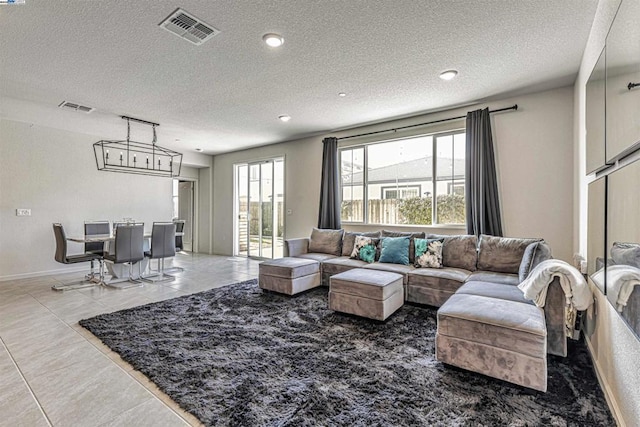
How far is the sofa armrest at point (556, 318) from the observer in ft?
7.29

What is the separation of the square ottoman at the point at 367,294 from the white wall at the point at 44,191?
5.31m

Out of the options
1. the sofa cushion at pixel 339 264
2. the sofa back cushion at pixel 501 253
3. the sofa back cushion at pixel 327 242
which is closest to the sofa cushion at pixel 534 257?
the sofa back cushion at pixel 501 253

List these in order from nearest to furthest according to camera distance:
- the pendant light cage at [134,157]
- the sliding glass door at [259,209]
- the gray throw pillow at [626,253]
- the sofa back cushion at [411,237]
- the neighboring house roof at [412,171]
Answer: the gray throw pillow at [626,253], the sofa back cushion at [411,237], the neighboring house roof at [412,171], the pendant light cage at [134,157], the sliding glass door at [259,209]

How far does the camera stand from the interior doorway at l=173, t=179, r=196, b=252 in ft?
28.3

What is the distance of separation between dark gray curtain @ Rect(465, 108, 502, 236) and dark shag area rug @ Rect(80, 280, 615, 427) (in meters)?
1.65

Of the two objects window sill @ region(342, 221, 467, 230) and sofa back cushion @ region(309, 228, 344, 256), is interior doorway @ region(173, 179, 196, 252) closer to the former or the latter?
sofa back cushion @ region(309, 228, 344, 256)

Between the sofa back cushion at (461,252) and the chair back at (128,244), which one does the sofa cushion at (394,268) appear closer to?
the sofa back cushion at (461,252)

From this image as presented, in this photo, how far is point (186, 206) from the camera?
873cm

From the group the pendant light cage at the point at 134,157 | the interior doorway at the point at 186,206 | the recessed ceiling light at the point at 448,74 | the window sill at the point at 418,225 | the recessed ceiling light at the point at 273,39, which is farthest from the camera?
the interior doorway at the point at 186,206

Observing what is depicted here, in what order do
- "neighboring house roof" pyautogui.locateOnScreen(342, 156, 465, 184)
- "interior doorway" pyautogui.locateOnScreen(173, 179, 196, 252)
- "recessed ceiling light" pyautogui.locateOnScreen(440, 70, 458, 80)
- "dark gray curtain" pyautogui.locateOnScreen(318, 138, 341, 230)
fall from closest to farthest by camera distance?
"recessed ceiling light" pyautogui.locateOnScreen(440, 70, 458, 80) → "neighboring house roof" pyautogui.locateOnScreen(342, 156, 465, 184) → "dark gray curtain" pyautogui.locateOnScreen(318, 138, 341, 230) → "interior doorway" pyautogui.locateOnScreen(173, 179, 196, 252)

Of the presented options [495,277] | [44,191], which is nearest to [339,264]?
[495,277]

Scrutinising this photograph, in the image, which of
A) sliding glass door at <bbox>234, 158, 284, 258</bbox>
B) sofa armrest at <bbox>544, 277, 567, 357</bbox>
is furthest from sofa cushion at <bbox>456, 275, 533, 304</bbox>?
sliding glass door at <bbox>234, 158, 284, 258</bbox>

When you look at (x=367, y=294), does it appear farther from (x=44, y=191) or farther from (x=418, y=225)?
(x=44, y=191)

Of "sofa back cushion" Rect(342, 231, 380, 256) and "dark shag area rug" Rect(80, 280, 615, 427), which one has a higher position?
"sofa back cushion" Rect(342, 231, 380, 256)
